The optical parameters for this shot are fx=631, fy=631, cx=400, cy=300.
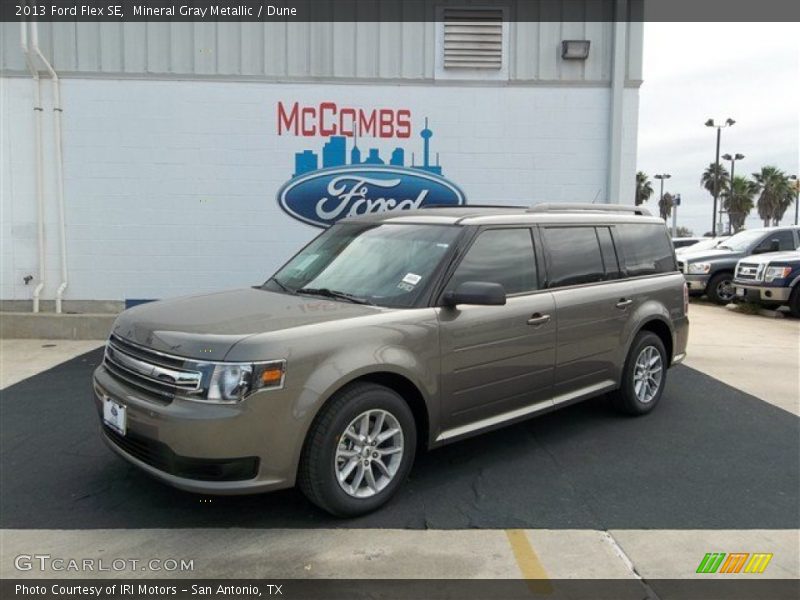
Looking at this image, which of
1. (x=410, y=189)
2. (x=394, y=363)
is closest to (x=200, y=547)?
(x=394, y=363)

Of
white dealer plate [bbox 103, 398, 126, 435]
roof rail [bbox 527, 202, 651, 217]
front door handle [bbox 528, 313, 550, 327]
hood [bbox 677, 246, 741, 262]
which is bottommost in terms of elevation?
white dealer plate [bbox 103, 398, 126, 435]

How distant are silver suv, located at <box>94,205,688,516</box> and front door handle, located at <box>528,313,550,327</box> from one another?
0.01m

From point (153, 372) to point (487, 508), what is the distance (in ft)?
6.81

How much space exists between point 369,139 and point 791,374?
6223 mm

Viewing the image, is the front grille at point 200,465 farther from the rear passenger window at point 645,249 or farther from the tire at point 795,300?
the tire at point 795,300

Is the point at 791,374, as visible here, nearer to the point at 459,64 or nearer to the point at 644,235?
the point at 644,235

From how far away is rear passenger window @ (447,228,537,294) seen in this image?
4188 mm

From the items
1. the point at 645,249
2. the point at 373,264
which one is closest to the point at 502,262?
the point at 373,264

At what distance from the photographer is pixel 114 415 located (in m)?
3.59

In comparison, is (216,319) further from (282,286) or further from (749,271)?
(749,271)

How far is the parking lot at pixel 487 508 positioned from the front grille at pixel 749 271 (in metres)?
8.07

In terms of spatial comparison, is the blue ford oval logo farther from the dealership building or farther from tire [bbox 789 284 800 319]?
tire [bbox 789 284 800 319]

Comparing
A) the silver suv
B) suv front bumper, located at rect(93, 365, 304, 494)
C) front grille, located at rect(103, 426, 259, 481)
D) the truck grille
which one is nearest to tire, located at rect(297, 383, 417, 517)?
the silver suv

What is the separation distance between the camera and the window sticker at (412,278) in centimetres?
404
